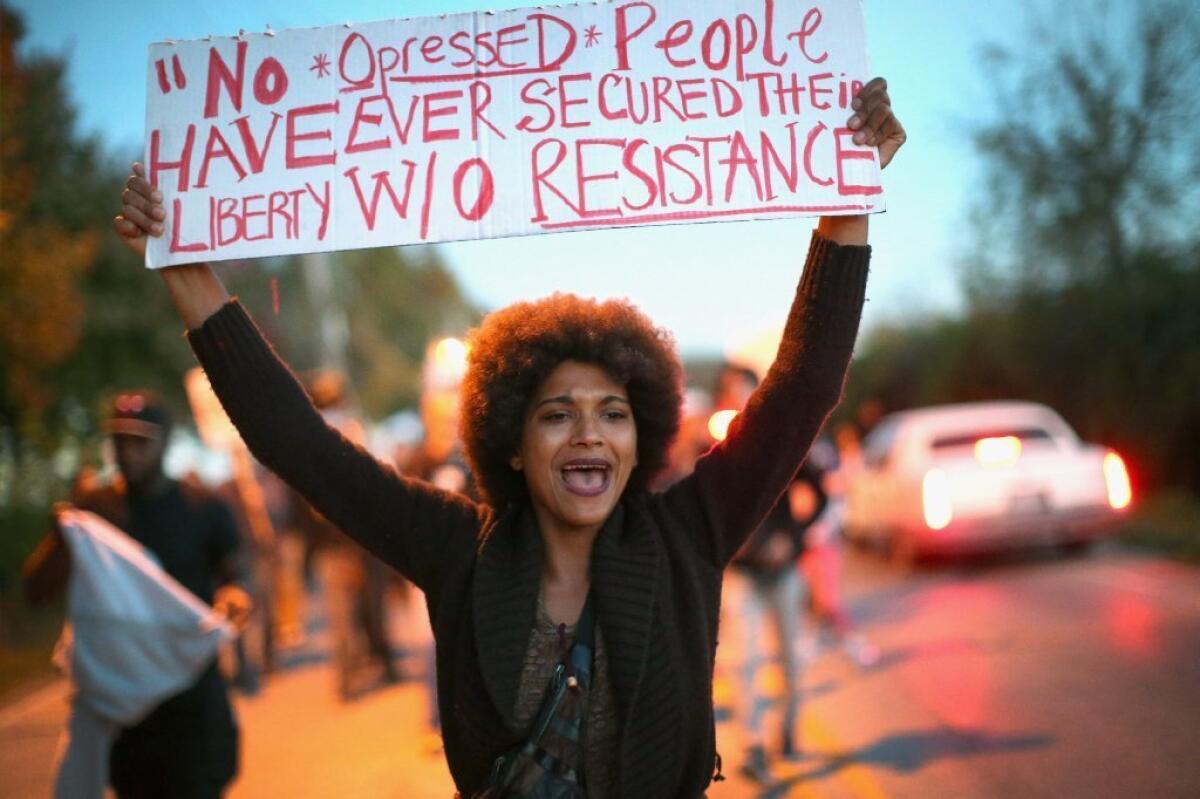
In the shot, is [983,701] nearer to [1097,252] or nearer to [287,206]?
[287,206]

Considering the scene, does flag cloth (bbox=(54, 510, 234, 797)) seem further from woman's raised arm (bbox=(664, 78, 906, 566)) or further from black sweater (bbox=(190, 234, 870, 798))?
woman's raised arm (bbox=(664, 78, 906, 566))

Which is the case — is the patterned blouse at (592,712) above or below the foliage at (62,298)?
below

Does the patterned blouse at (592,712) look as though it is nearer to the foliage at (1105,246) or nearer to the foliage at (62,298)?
the foliage at (62,298)

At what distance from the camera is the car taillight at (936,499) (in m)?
12.2

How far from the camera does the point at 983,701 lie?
Result: 22.7 ft

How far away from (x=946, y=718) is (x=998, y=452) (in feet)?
20.6

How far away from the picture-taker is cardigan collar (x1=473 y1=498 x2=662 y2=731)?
243cm

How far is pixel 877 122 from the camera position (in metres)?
2.77

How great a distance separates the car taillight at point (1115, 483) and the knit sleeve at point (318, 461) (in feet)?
36.7

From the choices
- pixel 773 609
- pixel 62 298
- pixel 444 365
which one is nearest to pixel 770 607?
pixel 773 609

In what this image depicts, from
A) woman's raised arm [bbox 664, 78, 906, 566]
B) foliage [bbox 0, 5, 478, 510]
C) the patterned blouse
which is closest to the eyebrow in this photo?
woman's raised arm [bbox 664, 78, 906, 566]

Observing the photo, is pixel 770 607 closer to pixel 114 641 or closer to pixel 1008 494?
pixel 114 641

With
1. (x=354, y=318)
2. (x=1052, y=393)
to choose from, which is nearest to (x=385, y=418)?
(x=354, y=318)

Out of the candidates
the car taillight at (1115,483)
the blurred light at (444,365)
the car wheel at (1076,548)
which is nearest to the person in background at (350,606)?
the blurred light at (444,365)
